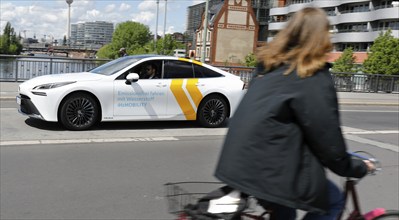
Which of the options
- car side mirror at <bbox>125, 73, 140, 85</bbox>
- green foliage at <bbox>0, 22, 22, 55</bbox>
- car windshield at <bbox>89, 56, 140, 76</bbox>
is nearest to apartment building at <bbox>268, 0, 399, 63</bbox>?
car windshield at <bbox>89, 56, 140, 76</bbox>

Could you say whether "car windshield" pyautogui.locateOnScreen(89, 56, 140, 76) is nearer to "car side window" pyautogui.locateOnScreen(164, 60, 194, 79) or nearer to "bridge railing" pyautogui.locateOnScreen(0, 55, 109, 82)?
"car side window" pyautogui.locateOnScreen(164, 60, 194, 79)

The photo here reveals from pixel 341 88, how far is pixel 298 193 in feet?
77.7

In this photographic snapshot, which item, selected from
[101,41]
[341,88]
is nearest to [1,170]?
[341,88]

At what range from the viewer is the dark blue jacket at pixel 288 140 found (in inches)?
90.9

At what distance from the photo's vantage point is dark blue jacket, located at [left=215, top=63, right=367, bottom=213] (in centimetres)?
231

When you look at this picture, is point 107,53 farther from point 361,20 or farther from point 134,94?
point 134,94

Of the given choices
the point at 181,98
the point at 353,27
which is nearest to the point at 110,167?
the point at 181,98

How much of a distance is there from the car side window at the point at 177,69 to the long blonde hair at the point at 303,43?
23.7 ft

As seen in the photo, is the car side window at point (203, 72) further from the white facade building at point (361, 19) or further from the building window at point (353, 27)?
the building window at point (353, 27)

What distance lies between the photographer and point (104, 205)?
187 inches

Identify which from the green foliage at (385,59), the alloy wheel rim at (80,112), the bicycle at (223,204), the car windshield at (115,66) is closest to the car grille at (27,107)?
the alloy wheel rim at (80,112)

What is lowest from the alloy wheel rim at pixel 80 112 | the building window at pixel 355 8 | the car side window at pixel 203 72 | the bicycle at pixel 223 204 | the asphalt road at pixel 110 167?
the asphalt road at pixel 110 167

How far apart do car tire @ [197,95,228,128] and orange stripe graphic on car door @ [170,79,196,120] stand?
0.76 feet

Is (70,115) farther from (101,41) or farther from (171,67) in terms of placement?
(101,41)
